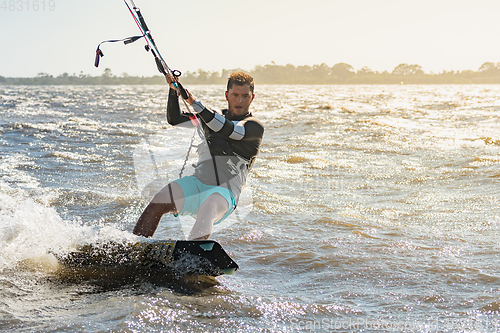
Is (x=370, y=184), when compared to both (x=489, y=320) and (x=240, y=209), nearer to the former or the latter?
(x=240, y=209)

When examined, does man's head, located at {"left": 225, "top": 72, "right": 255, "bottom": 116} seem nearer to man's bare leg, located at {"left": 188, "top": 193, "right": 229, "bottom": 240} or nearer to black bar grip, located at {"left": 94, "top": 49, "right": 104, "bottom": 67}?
man's bare leg, located at {"left": 188, "top": 193, "right": 229, "bottom": 240}

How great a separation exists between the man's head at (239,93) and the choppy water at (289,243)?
5.60 feet

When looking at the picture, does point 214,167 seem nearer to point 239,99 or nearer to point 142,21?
point 239,99

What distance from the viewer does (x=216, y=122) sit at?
454 cm

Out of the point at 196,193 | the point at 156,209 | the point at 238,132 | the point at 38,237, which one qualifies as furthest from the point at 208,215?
the point at 38,237

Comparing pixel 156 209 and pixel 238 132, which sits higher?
pixel 238 132

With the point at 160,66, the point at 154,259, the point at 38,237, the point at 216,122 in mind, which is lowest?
the point at 154,259

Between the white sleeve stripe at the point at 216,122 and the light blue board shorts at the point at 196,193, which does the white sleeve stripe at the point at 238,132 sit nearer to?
the white sleeve stripe at the point at 216,122

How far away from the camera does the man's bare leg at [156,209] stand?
455 cm

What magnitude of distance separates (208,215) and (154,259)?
0.64m

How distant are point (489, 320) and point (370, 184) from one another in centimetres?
614

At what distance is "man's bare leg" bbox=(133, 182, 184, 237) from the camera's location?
4.55 meters

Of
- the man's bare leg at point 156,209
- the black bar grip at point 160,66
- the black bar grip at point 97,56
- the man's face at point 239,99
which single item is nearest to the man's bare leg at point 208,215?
the man's bare leg at point 156,209

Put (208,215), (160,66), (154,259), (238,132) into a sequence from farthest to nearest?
(160,66)
(238,132)
(208,215)
(154,259)
